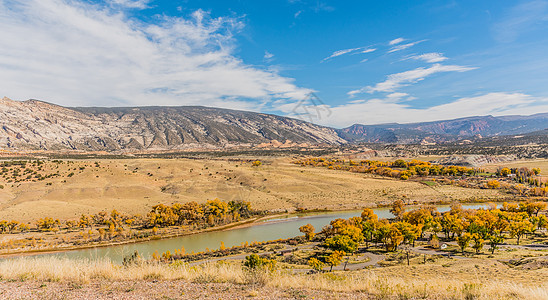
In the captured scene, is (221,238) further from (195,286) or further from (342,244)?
(195,286)

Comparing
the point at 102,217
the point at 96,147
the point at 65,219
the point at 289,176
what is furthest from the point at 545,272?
the point at 96,147

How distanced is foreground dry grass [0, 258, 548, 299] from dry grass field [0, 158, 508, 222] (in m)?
47.9

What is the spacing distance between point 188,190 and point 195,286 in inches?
2524

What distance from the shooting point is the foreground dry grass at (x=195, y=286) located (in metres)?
7.51

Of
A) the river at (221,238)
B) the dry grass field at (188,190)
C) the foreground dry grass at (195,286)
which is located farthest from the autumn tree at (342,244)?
the dry grass field at (188,190)

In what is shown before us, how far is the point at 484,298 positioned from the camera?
7191mm

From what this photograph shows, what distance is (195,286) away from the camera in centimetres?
815

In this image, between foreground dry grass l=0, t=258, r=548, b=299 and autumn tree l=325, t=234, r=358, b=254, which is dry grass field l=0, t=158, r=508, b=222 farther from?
foreground dry grass l=0, t=258, r=548, b=299

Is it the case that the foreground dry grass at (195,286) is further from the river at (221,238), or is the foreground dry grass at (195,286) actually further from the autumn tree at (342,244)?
the river at (221,238)

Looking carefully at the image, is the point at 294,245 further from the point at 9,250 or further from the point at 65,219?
the point at 65,219

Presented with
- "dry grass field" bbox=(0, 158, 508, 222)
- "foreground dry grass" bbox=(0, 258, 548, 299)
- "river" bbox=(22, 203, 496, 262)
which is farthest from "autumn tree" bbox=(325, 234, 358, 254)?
"dry grass field" bbox=(0, 158, 508, 222)

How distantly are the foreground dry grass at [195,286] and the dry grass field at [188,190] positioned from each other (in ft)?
157

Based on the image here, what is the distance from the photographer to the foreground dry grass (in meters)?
7.51

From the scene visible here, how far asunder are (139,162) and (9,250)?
69.2 m
